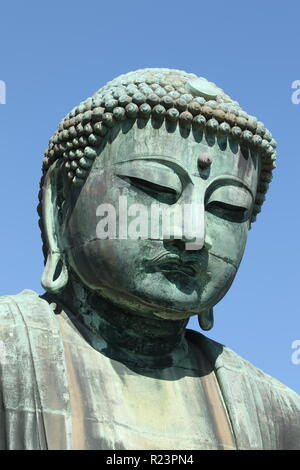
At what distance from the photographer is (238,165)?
1283 cm

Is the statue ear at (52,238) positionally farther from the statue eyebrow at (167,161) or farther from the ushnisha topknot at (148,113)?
the statue eyebrow at (167,161)

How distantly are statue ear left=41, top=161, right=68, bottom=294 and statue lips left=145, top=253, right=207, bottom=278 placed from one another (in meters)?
0.83

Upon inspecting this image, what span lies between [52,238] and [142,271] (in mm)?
948

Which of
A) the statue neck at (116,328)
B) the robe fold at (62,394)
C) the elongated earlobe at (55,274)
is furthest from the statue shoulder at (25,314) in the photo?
the statue neck at (116,328)

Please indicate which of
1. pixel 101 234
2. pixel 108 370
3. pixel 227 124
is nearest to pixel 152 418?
pixel 108 370

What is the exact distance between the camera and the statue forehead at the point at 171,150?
41.2 ft

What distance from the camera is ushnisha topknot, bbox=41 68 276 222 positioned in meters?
12.6

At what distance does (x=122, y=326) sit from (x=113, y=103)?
→ 1.67m

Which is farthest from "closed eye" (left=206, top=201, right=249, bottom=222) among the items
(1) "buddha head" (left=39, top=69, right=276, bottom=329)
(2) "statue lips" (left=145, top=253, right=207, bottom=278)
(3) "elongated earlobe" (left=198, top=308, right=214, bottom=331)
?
(3) "elongated earlobe" (left=198, top=308, right=214, bottom=331)

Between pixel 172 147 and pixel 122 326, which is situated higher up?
pixel 172 147

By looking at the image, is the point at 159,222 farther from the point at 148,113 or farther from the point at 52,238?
the point at 52,238

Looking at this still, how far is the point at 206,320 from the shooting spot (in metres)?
13.1
